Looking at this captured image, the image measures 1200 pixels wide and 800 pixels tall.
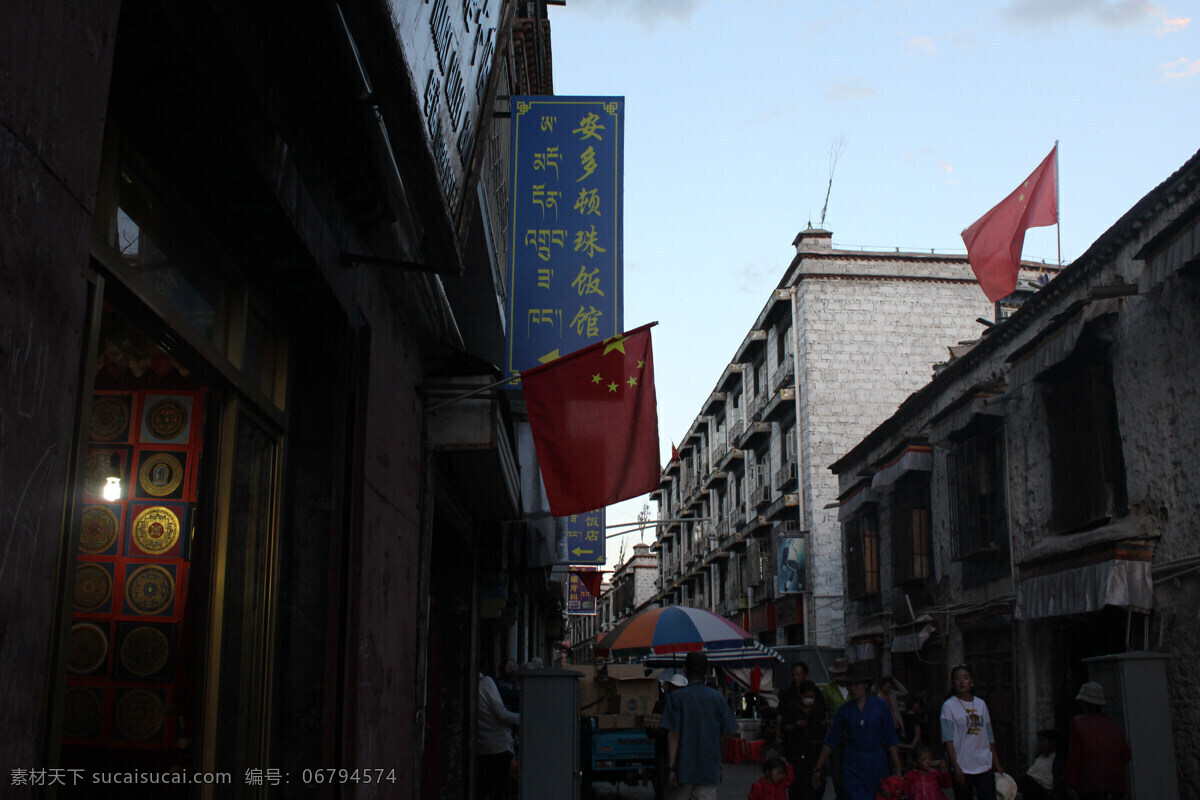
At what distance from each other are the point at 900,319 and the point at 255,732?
27.1 metres

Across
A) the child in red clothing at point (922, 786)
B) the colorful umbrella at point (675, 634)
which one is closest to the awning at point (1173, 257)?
the child in red clothing at point (922, 786)

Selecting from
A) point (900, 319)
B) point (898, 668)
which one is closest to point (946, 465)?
point (898, 668)

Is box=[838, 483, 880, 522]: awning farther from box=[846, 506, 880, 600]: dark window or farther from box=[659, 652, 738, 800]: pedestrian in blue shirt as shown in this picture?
box=[659, 652, 738, 800]: pedestrian in blue shirt

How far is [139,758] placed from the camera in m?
3.62

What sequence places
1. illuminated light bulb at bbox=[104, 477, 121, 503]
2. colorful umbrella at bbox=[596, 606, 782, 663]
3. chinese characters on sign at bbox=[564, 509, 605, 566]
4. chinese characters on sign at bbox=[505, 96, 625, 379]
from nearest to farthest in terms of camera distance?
illuminated light bulb at bbox=[104, 477, 121, 503]
chinese characters on sign at bbox=[505, 96, 625, 379]
colorful umbrella at bbox=[596, 606, 782, 663]
chinese characters on sign at bbox=[564, 509, 605, 566]

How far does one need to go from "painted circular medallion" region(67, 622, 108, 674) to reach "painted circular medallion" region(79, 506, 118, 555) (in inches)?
10.4

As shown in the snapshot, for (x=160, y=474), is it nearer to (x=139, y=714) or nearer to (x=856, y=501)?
(x=139, y=714)

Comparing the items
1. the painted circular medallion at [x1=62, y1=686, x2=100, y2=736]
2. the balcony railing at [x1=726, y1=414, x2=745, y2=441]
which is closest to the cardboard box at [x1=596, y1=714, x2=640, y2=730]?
the painted circular medallion at [x1=62, y1=686, x2=100, y2=736]

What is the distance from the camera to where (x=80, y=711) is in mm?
3406

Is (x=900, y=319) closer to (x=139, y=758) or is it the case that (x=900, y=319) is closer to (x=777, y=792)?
(x=777, y=792)

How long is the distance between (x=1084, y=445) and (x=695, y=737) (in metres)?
8.26

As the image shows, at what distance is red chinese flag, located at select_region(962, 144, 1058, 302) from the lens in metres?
14.3

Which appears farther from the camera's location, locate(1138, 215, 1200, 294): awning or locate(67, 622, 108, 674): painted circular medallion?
locate(1138, 215, 1200, 294): awning

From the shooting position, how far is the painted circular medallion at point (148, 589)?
3621 mm
